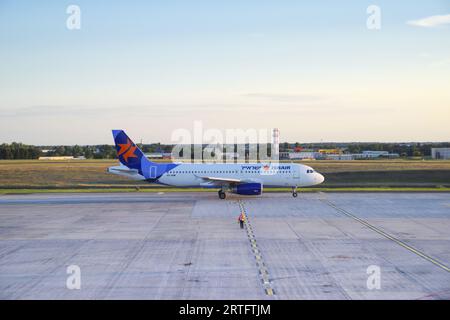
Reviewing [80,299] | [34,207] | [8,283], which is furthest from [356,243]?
[34,207]

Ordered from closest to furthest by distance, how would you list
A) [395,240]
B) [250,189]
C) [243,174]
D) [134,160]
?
1. [395,240]
2. [250,189]
3. [243,174]
4. [134,160]

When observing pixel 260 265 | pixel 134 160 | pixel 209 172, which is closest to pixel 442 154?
pixel 209 172

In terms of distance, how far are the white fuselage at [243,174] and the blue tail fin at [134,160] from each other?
2.01 feet

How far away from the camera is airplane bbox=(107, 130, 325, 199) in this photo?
4394 cm

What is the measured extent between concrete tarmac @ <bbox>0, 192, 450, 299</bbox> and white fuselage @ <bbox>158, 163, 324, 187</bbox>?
3.93 m

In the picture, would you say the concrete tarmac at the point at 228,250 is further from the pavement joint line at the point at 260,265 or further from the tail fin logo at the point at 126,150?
the tail fin logo at the point at 126,150

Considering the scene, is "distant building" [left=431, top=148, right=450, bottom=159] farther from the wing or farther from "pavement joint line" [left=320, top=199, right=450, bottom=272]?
"pavement joint line" [left=320, top=199, right=450, bottom=272]

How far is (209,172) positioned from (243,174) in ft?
9.95

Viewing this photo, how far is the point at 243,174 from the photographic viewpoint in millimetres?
43938

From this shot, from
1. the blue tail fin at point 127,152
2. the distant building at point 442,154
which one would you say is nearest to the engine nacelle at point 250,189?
the blue tail fin at point 127,152

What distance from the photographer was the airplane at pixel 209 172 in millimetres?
43938

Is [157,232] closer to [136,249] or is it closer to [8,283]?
[136,249]

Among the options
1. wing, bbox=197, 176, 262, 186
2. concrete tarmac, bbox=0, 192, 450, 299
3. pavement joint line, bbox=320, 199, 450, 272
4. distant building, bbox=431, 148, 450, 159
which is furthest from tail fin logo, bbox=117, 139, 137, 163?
distant building, bbox=431, 148, 450, 159

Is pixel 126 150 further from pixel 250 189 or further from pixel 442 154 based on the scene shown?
pixel 442 154
